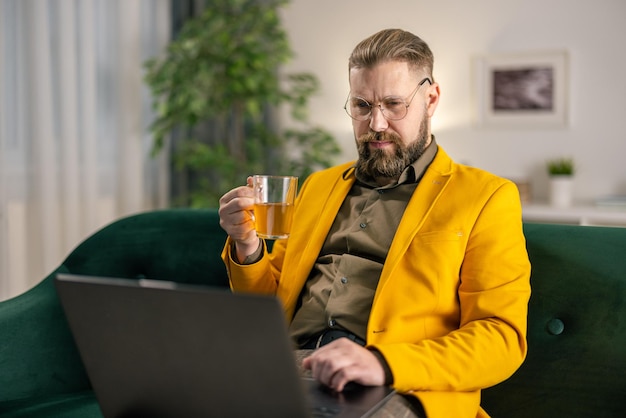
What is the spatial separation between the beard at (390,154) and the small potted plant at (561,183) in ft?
8.08

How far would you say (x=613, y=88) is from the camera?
4066 millimetres

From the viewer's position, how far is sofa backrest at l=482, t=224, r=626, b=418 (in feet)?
5.51

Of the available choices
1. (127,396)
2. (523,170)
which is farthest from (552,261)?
(523,170)

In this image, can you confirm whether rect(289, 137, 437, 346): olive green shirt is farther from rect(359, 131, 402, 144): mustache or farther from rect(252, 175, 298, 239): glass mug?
rect(252, 175, 298, 239): glass mug

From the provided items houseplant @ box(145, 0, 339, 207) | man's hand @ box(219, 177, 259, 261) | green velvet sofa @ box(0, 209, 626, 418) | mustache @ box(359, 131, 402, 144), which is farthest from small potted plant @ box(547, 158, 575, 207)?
man's hand @ box(219, 177, 259, 261)

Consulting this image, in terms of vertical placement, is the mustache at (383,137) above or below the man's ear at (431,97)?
below

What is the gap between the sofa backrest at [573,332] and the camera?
1.68m

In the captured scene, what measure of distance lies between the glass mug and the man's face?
0.30m

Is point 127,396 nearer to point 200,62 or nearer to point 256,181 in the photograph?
point 256,181

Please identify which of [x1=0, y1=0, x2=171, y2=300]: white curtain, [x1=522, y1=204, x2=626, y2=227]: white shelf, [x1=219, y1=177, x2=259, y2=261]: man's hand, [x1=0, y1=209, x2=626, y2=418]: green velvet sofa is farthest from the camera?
[x1=522, y1=204, x2=626, y2=227]: white shelf

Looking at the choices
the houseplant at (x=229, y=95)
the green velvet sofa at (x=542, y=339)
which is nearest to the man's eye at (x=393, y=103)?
→ the green velvet sofa at (x=542, y=339)

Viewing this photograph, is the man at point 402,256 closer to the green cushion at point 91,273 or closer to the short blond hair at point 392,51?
the short blond hair at point 392,51

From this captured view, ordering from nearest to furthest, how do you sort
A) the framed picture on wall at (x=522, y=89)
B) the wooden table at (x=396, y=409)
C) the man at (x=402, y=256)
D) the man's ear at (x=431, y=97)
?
the wooden table at (x=396, y=409), the man at (x=402, y=256), the man's ear at (x=431, y=97), the framed picture on wall at (x=522, y=89)

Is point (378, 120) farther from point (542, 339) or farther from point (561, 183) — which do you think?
point (561, 183)
